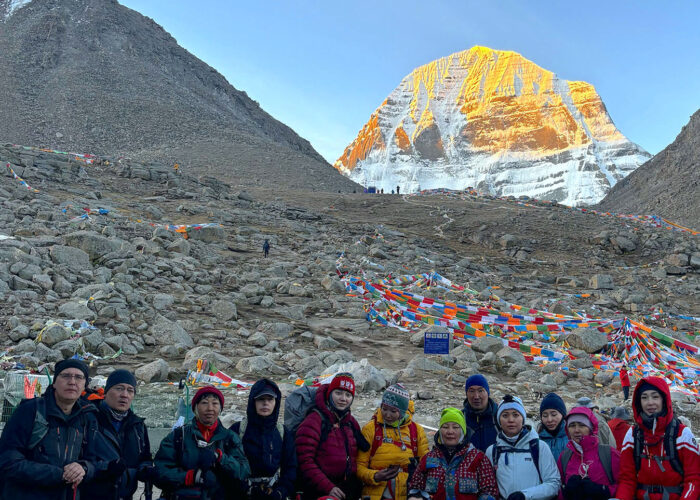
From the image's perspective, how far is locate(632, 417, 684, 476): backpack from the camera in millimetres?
2926

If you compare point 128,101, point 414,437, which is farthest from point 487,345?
point 128,101

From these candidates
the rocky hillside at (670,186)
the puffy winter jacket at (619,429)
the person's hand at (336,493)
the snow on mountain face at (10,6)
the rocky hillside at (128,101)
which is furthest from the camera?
the snow on mountain face at (10,6)

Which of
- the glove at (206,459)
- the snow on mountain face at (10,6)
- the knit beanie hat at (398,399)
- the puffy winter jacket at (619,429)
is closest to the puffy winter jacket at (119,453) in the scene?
the glove at (206,459)

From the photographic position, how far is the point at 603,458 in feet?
10.9

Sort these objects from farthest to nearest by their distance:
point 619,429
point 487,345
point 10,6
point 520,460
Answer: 1. point 10,6
2. point 487,345
3. point 619,429
4. point 520,460

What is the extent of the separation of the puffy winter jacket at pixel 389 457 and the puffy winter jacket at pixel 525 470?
1.77ft

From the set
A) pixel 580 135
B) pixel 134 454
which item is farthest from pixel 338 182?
pixel 580 135

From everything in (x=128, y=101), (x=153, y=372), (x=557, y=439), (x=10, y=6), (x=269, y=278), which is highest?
(x=10, y=6)

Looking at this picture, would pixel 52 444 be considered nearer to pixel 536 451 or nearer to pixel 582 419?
pixel 536 451

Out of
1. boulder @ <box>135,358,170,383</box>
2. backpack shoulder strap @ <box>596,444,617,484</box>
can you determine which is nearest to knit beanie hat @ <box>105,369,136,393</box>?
backpack shoulder strap @ <box>596,444,617,484</box>

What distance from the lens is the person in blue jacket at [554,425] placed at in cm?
352

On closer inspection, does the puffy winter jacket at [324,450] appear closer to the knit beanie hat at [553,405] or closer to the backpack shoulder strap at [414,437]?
the backpack shoulder strap at [414,437]

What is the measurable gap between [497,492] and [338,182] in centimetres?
4666

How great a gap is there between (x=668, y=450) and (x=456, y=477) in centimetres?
116
